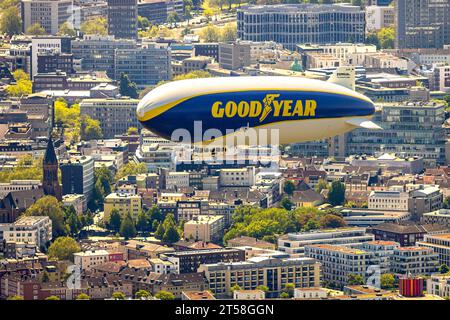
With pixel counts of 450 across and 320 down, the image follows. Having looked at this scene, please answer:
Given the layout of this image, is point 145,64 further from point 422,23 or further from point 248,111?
point 248,111

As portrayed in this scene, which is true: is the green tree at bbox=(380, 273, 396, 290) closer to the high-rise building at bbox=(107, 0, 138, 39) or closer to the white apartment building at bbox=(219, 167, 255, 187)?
the white apartment building at bbox=(219, 167, 255, 187)

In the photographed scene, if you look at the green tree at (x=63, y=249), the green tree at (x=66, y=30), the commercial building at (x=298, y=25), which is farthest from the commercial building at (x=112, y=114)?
the green tree at (x=63, y=249)

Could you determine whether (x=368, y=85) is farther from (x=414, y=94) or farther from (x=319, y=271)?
(x=319, y=271)

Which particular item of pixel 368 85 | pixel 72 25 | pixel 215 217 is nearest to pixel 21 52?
pixel 72 25

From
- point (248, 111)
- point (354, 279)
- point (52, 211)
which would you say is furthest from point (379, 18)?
point (248, 111)

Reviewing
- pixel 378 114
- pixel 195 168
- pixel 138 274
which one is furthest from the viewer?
pixel 378 114

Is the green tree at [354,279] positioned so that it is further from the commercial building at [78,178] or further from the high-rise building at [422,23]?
the high-rise building at [422,23]

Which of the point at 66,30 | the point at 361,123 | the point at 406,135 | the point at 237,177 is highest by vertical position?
the point at 361,123

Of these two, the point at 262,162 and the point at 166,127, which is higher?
the point at 166,127
